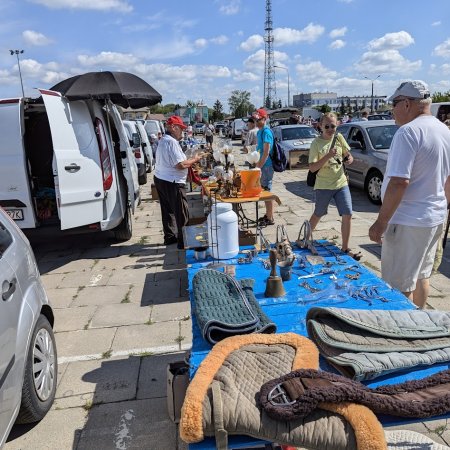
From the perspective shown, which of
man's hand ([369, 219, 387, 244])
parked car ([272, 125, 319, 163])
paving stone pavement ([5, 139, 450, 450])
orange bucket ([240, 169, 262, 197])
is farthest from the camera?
parked car ([272, 125, 319, 163])

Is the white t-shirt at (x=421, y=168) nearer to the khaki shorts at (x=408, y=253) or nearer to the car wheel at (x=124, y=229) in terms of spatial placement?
the khaki shorts at (x=408, y=253)

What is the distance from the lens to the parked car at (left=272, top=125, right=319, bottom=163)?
538 inches

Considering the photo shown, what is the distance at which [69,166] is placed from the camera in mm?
5078

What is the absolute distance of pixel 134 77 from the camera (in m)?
5.96

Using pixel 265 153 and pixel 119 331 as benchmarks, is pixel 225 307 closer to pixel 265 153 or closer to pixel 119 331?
pixel 119 331

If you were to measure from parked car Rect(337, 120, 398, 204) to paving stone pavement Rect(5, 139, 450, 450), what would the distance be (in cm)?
147

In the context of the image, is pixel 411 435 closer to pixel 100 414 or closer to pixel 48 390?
pixel 100 414

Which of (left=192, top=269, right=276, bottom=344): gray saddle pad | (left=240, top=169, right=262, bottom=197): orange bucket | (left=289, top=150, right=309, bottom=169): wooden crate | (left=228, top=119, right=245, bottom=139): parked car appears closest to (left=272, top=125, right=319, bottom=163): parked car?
(left=289, top=150, right=309, bottom=169): wooden crate

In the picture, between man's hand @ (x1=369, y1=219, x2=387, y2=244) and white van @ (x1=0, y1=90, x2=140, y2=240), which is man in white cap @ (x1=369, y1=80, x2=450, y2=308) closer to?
man's hand @ (x1=369, y1=219, x2=387, y2=244)

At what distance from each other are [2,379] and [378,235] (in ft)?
7.91

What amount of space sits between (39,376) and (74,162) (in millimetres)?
3138

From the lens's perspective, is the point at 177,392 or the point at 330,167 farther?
the point at 330,167

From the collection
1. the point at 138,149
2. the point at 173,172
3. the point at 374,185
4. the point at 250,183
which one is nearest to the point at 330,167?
the point at 250,183

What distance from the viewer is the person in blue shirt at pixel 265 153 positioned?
21.4 feet
